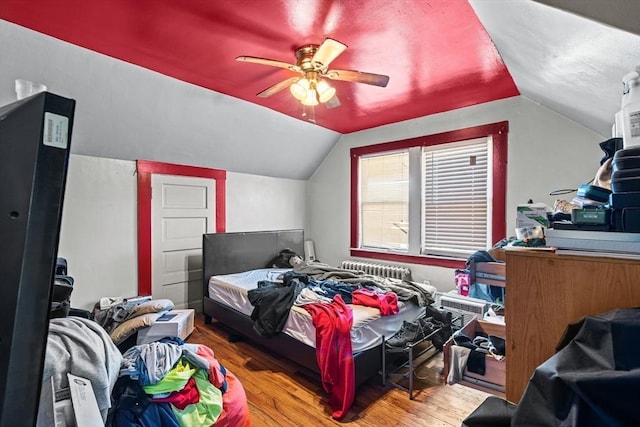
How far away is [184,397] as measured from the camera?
5.38 ft

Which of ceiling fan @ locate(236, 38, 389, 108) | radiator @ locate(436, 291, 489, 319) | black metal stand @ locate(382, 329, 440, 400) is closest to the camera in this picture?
ceiling fan @ locate(236, 38, 389, 108)

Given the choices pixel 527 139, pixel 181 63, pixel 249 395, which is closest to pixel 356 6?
pixel 181 63

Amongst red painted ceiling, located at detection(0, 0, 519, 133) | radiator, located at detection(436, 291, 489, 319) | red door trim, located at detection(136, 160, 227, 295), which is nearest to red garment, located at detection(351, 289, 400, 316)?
radiator, located at detection(436, 291, 489, 319)

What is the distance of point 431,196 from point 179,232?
10.4 feet

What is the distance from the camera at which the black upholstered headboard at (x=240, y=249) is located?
3.68 metres

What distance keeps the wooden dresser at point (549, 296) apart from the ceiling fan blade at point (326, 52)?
5.00 feet

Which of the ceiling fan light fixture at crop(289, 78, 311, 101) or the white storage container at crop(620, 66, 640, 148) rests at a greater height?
the ceiling fan light fixture at crop(289, 78, 311, 101)

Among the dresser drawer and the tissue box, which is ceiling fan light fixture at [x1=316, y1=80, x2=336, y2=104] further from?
the dresser drawer

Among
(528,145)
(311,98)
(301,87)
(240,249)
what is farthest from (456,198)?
(240,249)

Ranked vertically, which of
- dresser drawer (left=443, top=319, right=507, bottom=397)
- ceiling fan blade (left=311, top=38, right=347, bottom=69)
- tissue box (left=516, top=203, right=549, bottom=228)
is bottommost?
dresser drawer (left=443, top=319, right=507, bottom=397)

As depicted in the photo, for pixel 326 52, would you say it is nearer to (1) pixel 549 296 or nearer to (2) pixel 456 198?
(1) pixel 549 296

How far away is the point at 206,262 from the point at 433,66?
10.3ft

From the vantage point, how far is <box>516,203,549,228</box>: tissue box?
1141mm

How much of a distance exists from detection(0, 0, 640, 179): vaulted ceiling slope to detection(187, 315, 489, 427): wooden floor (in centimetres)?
217
